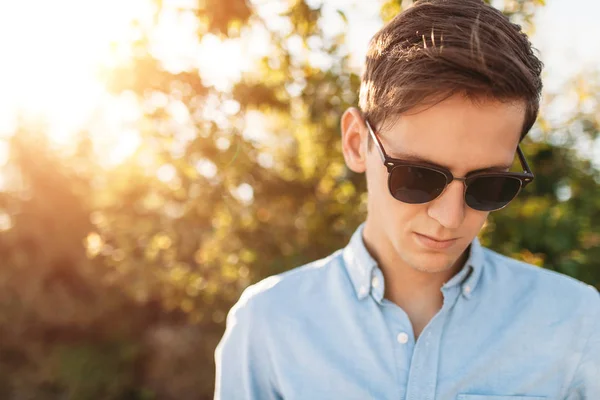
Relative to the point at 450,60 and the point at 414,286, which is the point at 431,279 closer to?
the point at 414,286

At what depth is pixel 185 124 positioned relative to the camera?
3.94 metres

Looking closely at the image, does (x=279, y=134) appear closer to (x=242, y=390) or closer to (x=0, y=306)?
(x=242, y=390)

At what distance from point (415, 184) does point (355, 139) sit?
1.29 feet

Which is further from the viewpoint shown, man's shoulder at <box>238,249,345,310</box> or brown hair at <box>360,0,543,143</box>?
man's shoulder at <box>238,249,345,310</box>

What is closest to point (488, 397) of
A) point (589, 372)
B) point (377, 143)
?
point (589, 372)

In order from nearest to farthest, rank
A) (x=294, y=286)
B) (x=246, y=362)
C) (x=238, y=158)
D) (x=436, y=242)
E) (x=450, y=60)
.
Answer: (x=450, y=60) → (x=436, y=242) → (x=246, y=362) → (x=294, y=286) → (x=238, y=158)

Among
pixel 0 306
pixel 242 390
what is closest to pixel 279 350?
pixel 242 390

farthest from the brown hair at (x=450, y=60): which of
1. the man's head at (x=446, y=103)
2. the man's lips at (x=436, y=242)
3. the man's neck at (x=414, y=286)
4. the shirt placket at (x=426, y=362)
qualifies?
the shirt placket at (x=426, y=362)

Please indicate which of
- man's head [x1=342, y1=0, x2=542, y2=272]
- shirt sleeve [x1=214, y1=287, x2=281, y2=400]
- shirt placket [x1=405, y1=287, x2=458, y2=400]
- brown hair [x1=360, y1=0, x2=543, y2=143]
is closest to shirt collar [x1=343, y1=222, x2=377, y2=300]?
man's head [x1=342, y1=0, x2=542, y2=272]

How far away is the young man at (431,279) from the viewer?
175 centimetres

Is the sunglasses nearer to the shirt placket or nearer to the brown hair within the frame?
the brown hair

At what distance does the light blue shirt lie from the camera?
1.88m

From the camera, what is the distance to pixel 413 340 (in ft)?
6.29

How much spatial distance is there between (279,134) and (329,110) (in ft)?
2.84
